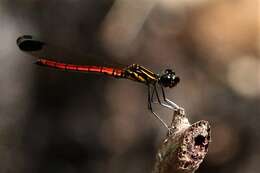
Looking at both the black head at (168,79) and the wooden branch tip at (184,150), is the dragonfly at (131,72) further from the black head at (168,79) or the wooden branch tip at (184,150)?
the wooden branch tip at (184,150)

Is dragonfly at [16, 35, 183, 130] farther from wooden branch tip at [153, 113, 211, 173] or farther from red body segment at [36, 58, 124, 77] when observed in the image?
wooden branch tip at [153, 113, 211, 173]

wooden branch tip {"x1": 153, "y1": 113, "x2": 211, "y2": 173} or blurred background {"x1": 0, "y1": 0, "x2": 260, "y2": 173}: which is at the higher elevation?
blurred background {"x1": 0, "y1": 0, "x2": 260, "y2": 173}

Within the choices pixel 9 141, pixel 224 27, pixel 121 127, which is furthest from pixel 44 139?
pixel 224 27

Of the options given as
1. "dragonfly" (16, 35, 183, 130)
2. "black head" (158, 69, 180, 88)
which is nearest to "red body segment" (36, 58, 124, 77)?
"dragonfly" (16, 35, 183, 130)

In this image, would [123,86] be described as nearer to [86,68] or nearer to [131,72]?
[86,68]

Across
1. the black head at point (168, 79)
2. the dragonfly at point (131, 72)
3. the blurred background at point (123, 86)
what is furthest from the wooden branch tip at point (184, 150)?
the blurred background at point (123, 86)

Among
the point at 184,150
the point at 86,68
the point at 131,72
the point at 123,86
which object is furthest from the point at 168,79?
the point at 123,86
